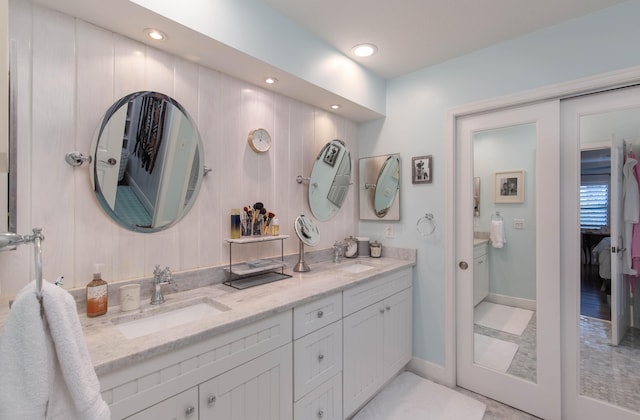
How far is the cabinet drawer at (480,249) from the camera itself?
2.21 m

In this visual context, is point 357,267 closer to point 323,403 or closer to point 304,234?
point 304,234

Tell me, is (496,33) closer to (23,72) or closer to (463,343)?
(463,343)

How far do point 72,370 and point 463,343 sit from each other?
2.40 metres

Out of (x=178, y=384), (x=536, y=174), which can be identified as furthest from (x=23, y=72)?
(x=536, y=174)

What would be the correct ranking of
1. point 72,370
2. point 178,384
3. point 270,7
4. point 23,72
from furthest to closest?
point 270,7, point 23,72, point 178,384, point 72,370

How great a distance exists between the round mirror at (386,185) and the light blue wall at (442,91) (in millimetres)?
71

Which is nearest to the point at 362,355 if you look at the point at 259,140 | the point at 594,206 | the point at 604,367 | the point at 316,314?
the point at 316,314

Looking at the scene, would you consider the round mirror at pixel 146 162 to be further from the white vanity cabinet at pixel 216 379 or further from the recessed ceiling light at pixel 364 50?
the recessed ceiling light at pixel 364 50

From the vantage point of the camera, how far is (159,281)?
1.48 metres

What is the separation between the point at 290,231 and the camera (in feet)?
7.43

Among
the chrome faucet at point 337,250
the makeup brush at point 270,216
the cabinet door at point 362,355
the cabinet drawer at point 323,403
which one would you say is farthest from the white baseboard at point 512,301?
the makeup brush at point 270,216

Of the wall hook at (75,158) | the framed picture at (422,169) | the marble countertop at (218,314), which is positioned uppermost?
the framed picture at (422,169)

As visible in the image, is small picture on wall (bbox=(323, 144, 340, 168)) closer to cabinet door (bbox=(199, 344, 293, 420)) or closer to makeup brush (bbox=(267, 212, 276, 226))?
makeup brush (bbox=(267, 212, 276, 226))

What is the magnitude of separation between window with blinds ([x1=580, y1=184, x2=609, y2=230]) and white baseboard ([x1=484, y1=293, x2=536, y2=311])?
595 millimetres
